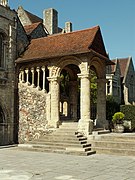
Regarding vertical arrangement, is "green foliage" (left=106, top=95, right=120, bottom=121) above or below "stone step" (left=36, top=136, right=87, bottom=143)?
above

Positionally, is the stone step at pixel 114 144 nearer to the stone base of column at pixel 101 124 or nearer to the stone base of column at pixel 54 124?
the stone base of column at pixel 54 124

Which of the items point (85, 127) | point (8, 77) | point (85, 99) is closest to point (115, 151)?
point (85, 127)

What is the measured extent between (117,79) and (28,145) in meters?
23.0

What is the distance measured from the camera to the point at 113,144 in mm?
13469

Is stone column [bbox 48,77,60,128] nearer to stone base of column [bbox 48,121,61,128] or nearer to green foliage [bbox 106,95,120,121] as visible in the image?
stone base of column [bbox 48,121,61,128]

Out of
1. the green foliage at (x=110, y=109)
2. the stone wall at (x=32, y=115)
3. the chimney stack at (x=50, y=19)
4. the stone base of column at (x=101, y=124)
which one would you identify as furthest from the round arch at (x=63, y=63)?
the chimney stack at (x=50, y=19)

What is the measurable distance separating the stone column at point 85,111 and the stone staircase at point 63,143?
1.38 feet

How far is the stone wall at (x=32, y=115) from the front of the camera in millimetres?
16156

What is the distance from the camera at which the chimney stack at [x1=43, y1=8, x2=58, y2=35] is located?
91.1 feet

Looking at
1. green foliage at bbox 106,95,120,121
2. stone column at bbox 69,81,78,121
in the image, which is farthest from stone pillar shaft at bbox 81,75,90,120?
green foliage at bbox 106,95,120,121

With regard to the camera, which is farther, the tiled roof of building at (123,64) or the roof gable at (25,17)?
the tiled roof of building at (123,64)

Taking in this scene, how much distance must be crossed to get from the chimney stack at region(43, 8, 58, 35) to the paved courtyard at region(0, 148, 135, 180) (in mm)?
18095

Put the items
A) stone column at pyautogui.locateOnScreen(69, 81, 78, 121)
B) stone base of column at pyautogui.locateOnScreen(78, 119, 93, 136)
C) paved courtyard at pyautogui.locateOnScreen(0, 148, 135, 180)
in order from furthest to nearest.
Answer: stone column at pyautogui.locateOnScreen(69, 81, 78, 121) → stone base of column at pyautogui.locateOnScreen(78, 119, 93, 136) → paved courtyard at pyautogui.locateOnScreen(0, 148, 135, 180)

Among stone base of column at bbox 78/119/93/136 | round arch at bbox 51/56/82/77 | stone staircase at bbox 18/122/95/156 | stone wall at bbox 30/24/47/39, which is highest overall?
stone wall at bbox 30/24/47/39
